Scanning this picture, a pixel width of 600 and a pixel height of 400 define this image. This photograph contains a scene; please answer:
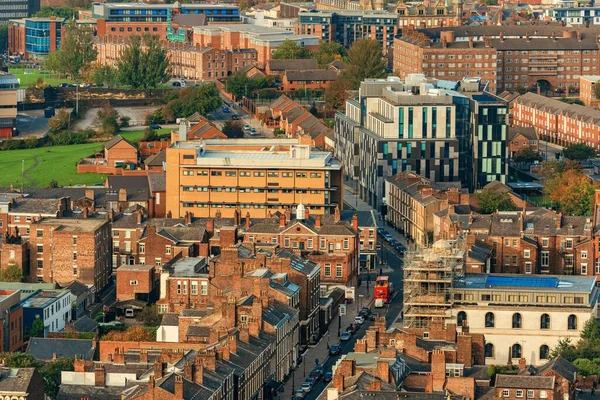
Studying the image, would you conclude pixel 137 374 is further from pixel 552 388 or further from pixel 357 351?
pixel 552 388

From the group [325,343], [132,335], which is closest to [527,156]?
[325,343]

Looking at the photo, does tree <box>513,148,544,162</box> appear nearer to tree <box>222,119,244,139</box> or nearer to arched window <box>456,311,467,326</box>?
tree <box>222,119,244,139</box>

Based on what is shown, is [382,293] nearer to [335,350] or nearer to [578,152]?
[335,350]

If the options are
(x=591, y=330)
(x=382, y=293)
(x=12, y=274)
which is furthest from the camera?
(x=12, y=274)

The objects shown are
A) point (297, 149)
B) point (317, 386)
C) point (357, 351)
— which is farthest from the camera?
point (297, 149)

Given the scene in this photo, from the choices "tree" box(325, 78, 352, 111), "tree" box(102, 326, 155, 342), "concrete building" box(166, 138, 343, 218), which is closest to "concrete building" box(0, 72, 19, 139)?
"tree" box(325, 78, 352, 111)

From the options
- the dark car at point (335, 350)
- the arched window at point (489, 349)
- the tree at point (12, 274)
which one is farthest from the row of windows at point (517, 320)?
the tree at point (12, 274)

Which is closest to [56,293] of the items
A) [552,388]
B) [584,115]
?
[552,388]
